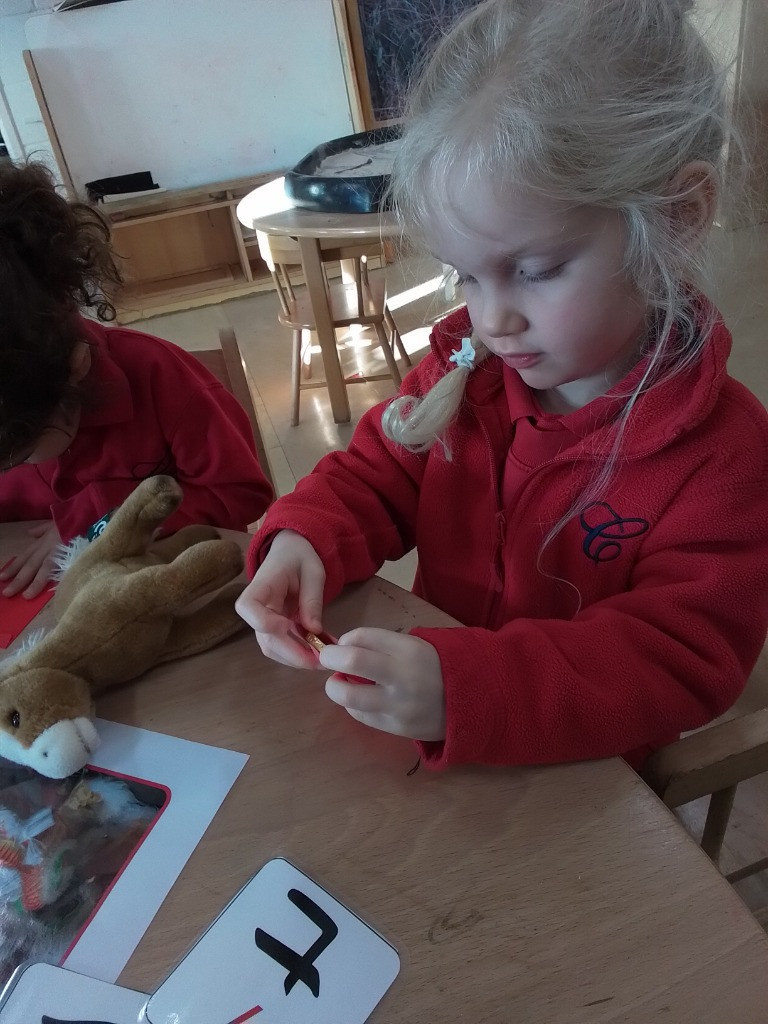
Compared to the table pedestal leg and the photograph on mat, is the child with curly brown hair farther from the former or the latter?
the table pedestal leg

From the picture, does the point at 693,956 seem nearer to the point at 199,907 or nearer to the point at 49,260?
the point at 199,907

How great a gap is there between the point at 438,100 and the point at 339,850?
0.55m

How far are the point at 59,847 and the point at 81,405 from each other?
548 millimetres

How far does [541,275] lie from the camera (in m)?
0.54

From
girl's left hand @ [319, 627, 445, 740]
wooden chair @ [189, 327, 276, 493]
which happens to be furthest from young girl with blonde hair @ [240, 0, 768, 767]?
wooden chair @ [189, 327, 276, 493]

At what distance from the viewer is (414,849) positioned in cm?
46

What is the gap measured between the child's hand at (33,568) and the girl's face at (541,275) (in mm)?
521

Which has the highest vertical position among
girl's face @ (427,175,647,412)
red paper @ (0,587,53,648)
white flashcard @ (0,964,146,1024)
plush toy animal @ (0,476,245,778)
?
girl's face @ (427,175,647,412)

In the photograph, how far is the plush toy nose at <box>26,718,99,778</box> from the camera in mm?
542

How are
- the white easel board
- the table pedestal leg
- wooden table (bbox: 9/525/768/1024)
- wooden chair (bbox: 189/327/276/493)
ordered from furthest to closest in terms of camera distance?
the white easel board, the table pedestal leg, wooden chair (bbox: 189/327/276/493), wooden table (bbox: 9/525/768/1024)

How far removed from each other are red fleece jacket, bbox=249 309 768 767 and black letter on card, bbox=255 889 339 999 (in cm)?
11

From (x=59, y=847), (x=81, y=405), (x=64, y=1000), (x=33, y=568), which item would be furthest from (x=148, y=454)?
(x=64, y=1000)

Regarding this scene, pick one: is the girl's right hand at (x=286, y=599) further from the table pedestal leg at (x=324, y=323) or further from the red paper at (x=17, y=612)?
the table pedestal leg at (x=324, y=323)

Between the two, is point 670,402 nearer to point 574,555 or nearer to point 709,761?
point 574,555
